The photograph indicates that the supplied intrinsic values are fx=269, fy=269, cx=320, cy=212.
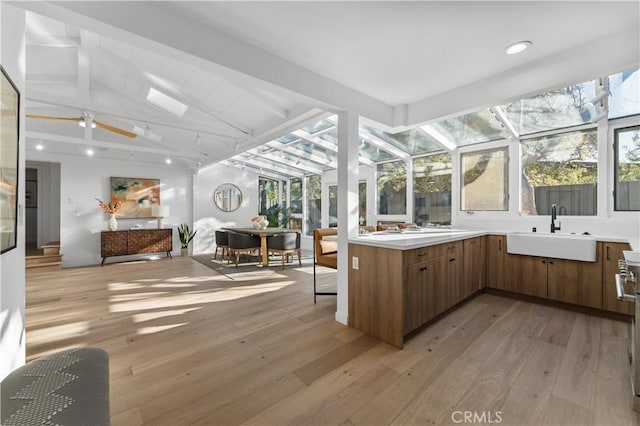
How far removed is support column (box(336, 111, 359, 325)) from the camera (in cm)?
283

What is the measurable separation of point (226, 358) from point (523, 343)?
252 cm

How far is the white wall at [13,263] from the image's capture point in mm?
1406

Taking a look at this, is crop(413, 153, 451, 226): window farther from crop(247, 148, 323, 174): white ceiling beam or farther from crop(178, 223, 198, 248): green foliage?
crop(178, 223, 198, 248): green foliage

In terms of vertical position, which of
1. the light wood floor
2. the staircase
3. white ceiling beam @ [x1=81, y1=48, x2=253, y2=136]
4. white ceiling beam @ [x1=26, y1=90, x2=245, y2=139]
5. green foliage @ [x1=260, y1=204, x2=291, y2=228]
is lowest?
the light wood floor

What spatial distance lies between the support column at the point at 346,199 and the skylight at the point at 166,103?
9.85 ft

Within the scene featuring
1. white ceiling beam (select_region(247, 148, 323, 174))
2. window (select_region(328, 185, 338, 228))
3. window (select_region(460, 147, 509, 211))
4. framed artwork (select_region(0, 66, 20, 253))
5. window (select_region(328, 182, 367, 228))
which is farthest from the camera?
window (select_region(328, 185, 338, 228))

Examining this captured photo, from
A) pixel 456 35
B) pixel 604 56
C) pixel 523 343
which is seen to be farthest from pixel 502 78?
pixel 523 343

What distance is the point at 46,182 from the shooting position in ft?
22.9

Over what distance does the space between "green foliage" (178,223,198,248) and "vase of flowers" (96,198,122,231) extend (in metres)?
1.40

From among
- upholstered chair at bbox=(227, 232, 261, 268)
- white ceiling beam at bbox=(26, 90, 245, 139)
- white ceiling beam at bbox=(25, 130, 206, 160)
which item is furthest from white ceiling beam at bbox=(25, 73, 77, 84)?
upholstered chair at bbox=(227, 232, 261, 268)

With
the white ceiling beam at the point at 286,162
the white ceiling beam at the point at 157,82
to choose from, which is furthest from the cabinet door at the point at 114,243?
the white ceiling beam at the point at 157,82

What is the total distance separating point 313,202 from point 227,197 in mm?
2654

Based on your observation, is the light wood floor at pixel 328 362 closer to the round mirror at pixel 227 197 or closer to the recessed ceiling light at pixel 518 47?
the recessed ceiling light at pixel 518 47

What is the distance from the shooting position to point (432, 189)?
→ 4930mm
